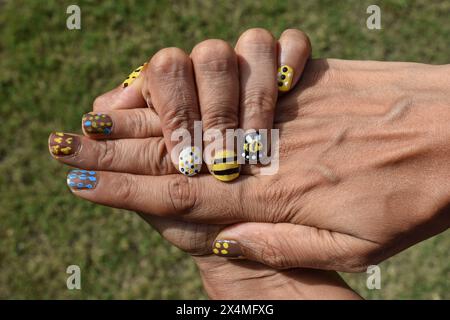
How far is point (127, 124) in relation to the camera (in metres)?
2.37

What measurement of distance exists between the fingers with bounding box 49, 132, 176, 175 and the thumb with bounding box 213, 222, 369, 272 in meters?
0.45

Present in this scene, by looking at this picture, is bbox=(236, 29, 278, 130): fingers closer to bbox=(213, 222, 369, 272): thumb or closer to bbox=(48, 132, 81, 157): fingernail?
bbox=(213, 222, 369, 272): thumb

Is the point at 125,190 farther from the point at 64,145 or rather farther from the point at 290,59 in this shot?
the point at 290,59

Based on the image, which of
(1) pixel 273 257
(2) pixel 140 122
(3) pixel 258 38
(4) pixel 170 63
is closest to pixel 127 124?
(2) pixel 140 122

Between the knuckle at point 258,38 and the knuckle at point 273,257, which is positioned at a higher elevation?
the knuckle at point 258,38

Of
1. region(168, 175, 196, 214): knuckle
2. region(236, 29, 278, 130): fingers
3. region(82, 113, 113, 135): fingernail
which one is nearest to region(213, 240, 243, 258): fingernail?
region(168, 175, 196, 214): knuckle

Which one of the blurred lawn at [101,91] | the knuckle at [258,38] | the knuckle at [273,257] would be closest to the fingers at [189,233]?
the knuckle at [273,257]

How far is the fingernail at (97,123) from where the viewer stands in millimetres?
2301

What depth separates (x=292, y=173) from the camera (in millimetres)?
2264

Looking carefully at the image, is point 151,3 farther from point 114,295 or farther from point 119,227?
point 114,295

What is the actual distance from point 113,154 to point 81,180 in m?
0.20

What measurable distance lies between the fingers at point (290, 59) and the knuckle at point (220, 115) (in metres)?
0.28

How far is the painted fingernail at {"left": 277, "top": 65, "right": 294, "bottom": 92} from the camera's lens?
87.7 inches

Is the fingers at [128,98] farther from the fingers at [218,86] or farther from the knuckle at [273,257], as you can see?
the knuckle at [273,257]
